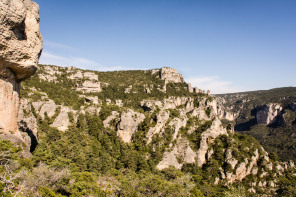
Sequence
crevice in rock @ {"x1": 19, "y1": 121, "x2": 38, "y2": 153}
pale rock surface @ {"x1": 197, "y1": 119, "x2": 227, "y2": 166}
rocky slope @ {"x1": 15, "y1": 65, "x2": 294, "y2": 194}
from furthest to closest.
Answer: pale rock surface @ {"x1": 197, "y1": 119, "x2": 227, "y2": 166} < rocky slope @ {"x1": 15, "y1": 65, "x2": 294, "y2": 194} < crevice in rock @ {"x1": 19, "y1": 121, "x2": 38, "y2": 153}

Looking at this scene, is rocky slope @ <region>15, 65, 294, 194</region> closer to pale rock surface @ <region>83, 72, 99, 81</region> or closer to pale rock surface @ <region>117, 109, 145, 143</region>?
pale rock surface @ <region>117, 109, 145, 143</region>

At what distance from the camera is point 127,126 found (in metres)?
72.7

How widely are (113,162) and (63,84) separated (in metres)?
54.9

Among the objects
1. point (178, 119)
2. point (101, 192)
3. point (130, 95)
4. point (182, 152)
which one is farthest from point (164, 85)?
point (101, 192)

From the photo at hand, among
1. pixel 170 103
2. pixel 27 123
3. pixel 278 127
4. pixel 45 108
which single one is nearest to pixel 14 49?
pixel 27 123

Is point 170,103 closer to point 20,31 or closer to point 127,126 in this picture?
point 127,126

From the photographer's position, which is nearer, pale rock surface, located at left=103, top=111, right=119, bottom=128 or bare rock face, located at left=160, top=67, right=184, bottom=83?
pale rock surface, located at left=103, top=111, right=119, bottom=128

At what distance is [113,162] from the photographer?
6038 centimetres

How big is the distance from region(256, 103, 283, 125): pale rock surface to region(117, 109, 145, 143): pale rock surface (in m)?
167

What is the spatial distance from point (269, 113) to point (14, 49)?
214721 mm

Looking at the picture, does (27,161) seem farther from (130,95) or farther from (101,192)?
(130,95)

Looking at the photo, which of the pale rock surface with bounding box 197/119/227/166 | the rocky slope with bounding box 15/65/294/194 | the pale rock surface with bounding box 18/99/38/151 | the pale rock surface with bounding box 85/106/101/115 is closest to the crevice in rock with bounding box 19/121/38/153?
the pale rock surface with bounding box 18/99/38/151

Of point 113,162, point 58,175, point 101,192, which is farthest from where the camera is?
point 113,162

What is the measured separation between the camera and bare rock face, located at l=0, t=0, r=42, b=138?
19344 mm
